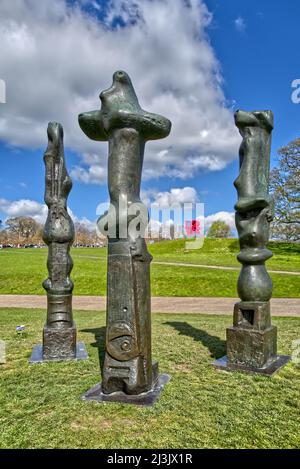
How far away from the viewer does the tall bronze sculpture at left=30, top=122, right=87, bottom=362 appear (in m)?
6.28

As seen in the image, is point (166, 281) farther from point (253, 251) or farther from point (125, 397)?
point (125, 397)

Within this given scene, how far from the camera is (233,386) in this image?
15.6 feet

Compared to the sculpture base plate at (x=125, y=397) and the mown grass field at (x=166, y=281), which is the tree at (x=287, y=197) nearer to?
the mown grass field at (x=166, y=281)

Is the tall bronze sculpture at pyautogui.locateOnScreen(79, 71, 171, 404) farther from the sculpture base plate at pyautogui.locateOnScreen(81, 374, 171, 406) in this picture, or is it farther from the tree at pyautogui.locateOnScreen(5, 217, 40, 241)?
the tree at pyautogui.locateOnScreen(5, 217, 40, 241)

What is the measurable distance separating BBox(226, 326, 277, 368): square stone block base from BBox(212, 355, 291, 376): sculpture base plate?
0.19 ft

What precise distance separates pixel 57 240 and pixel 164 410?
3.38m

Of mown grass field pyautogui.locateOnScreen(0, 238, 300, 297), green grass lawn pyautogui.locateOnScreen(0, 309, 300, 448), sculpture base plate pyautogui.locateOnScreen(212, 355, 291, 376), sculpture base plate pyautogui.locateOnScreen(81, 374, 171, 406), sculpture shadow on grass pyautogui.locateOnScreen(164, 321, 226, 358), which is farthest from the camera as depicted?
mown grass field pyautogui.locateOnScreen(0, 238, 300, 297)

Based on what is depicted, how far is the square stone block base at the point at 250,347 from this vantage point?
5.38m

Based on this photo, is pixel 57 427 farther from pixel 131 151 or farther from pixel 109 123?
pixel 109 123

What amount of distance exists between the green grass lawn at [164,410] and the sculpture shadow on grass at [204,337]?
12cm

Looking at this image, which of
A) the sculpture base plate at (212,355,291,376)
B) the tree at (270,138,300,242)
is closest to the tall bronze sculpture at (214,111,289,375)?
the sculpture base plate at (212,355,291,376)

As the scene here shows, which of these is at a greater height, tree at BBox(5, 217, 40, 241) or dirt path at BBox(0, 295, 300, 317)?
tree at BBox(5, 217, 40, 241)

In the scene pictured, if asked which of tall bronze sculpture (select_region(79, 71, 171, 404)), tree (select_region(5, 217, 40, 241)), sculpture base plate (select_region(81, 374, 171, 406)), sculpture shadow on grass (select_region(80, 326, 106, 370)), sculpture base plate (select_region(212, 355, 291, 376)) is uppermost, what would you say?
tree (select_region(5, 217, 40, 241))
